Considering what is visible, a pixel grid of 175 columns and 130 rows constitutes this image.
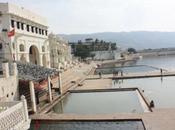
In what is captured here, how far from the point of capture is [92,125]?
19891mm

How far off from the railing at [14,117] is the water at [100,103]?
13863 millimetres

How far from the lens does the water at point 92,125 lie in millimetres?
18953

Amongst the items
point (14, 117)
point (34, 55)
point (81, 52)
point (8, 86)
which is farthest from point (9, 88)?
Result: point (81, 52)

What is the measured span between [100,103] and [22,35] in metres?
15.6

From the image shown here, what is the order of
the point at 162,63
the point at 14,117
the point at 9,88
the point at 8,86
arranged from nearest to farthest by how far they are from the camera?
1. the point at 14,117
2. the point at 8,86
3. the point at 9,88
4. the point at 162,63

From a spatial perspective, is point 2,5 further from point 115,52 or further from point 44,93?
point 115,52

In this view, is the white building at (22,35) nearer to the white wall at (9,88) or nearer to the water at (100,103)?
the water at (100,103)

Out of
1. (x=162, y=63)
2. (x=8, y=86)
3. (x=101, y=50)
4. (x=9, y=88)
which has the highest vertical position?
(x=101, y=50)

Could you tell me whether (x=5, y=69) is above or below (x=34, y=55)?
below

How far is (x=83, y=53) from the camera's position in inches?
5012

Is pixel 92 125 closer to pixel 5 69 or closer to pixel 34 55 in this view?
pixel 5 69

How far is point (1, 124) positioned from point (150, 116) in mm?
12588

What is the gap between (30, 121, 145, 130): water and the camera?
19.0 meters

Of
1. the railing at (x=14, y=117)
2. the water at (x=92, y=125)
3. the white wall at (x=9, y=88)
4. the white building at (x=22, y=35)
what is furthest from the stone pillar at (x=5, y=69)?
the white building at (x=22, y=35)
